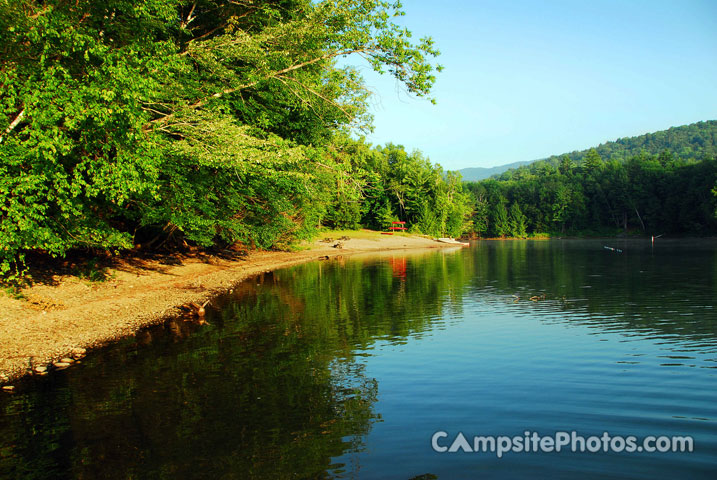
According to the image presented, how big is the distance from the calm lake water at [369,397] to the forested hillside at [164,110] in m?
4.96

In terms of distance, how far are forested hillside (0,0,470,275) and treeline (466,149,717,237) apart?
3736 inches

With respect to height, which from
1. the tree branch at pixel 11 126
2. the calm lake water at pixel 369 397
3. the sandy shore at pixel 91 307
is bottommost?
the calm lake water at pixel 369 397

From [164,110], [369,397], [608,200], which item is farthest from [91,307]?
[608,200]

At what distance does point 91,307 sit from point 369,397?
12.0 metres

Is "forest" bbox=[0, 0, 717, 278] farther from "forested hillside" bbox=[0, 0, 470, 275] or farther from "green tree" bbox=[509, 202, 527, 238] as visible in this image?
"green tree" bbox=[509, 202, 527, 238]

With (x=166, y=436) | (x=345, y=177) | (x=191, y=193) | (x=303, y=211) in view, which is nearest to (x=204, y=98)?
(x=191, y=193)

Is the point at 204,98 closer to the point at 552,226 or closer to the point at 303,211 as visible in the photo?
the point at 303,211

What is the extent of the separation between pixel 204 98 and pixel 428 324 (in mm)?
12719

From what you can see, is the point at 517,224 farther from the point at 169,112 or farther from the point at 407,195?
the point at 169,112

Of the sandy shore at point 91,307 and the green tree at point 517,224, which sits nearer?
the sandy shore at point 91,307

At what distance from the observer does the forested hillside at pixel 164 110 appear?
12.4 m

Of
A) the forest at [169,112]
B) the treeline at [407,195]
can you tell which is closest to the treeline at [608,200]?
the treeline at [407,195]

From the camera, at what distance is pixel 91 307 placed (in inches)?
648

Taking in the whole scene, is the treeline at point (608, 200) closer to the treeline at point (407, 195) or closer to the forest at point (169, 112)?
the treeline at point (407, 195)
